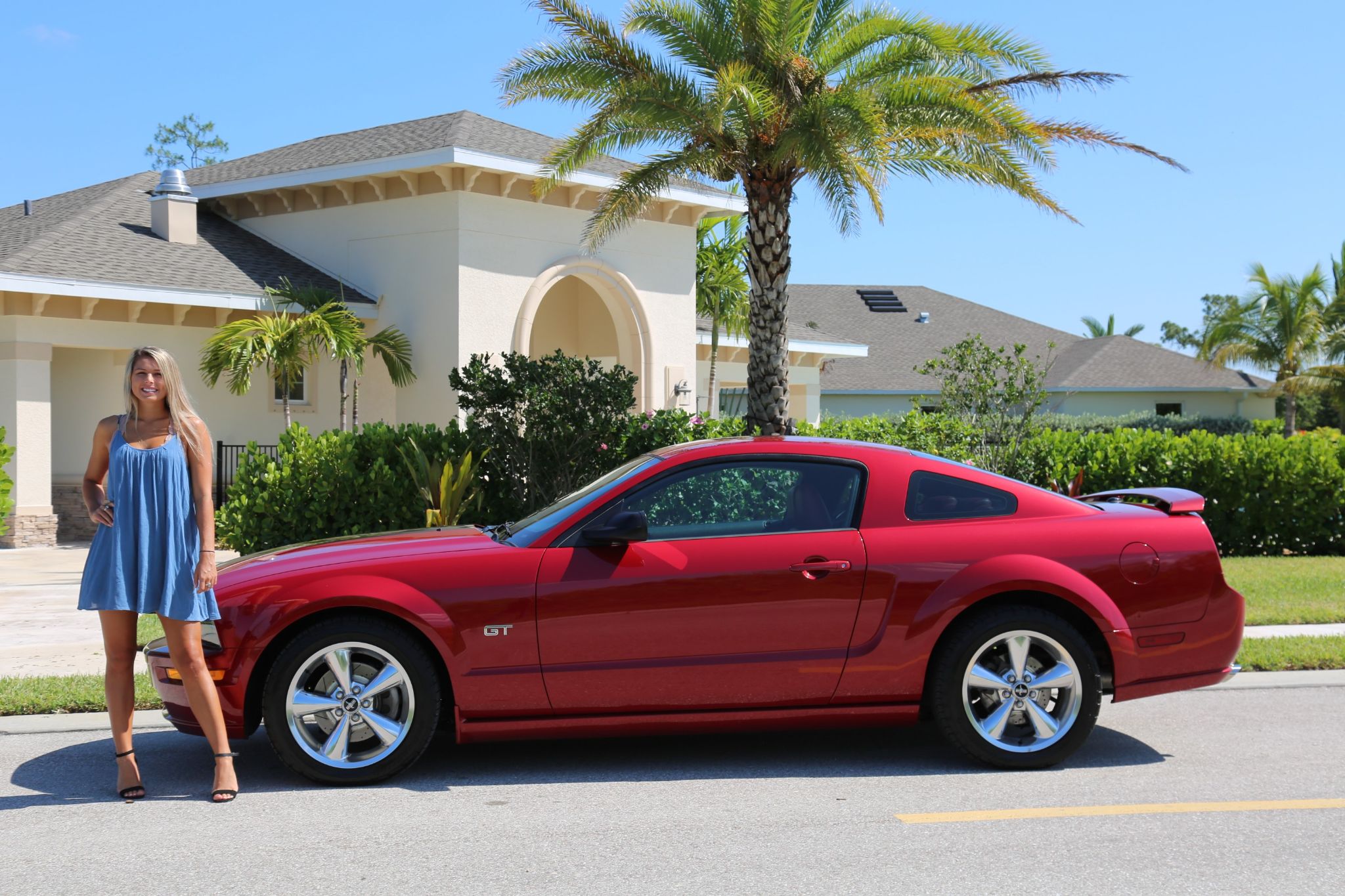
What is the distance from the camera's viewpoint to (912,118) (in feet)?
44.3

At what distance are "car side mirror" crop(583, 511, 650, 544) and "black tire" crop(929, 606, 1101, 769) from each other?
1.51 metres

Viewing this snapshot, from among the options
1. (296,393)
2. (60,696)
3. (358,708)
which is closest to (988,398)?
(60,696)

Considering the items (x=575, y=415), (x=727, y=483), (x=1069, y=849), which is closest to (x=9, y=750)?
(x=727, y=483)

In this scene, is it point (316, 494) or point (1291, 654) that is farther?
point (316, 494)

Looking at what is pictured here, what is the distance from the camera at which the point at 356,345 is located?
742 inches

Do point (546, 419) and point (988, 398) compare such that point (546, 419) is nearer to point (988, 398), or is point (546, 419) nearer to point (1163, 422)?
point (988, 398)

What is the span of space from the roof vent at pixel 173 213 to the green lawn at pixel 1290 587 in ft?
53.8

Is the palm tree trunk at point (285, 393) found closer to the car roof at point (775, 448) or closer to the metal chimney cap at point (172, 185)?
the metal chimney cap at point (172, 185)

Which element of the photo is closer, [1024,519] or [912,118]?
[1024,519]

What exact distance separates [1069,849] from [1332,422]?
55235 mm

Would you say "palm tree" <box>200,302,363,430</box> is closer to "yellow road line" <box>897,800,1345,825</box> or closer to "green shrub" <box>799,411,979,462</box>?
"green shrub" <box>799,411,979,462</box>

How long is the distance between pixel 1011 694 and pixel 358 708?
298 centimetres

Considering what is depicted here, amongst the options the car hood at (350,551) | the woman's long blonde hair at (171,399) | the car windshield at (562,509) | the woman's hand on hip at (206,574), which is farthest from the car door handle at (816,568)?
the woman's long blonde hair at (171,399)

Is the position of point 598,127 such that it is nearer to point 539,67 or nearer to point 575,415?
point 539,67
